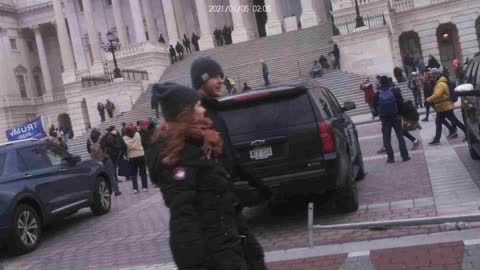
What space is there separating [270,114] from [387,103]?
534 cm

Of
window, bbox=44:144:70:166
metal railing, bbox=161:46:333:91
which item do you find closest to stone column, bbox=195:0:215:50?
metal railing, bbox=161:46:333:91

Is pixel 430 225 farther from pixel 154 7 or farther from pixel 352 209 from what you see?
pixel 154 7

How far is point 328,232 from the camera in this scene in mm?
7621

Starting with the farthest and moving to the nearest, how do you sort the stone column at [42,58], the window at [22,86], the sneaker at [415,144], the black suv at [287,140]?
the stone column at [42,58] < the window at [22,86] < the sneaker at [415,144] < the black suv at [287,140]

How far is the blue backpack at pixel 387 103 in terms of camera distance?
12.6 meters

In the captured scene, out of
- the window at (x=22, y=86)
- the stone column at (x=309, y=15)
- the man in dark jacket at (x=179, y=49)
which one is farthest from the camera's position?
the window at (x=22, y=86)

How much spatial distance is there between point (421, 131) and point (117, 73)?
27211 mm

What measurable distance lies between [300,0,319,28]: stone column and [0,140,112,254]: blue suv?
3626 centimetres

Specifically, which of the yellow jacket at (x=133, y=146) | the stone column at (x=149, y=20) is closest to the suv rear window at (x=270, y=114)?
the yellow jacket at (x=133, y=146)

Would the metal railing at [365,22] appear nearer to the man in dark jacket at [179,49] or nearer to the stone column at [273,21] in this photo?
the stone column at [273,21]

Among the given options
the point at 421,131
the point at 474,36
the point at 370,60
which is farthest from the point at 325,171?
the point at 474,36

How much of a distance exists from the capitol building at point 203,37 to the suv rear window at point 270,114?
27995 mm

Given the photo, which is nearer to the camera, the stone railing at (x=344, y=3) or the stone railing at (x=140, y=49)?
the stone railing at (x=344, y=3)

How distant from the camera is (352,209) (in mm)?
8602
